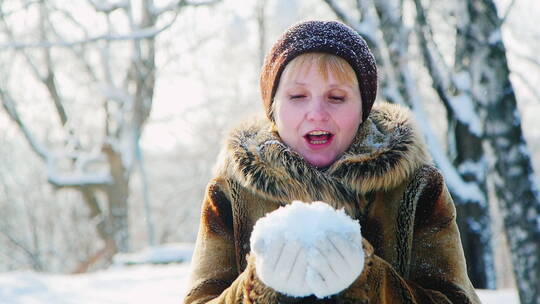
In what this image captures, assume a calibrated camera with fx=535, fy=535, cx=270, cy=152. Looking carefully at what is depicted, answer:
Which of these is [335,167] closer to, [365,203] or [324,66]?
[365,203]

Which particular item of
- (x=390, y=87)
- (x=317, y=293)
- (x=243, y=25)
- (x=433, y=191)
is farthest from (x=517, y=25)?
(x=317, y=293)

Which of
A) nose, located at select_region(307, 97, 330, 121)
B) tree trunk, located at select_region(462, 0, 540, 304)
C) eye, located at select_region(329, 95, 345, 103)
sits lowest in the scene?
tree trunk, located at select_region(462, 0, 540, 304)

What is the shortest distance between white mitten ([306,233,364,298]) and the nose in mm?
569

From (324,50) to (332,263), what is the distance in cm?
78

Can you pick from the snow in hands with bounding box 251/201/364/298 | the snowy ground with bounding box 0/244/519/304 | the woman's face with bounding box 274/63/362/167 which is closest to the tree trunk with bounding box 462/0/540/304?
the snowy ground with bounding box 0/244/519/304

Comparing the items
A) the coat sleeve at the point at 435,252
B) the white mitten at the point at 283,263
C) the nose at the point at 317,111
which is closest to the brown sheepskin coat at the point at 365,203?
the coat sleeve at the point at 435,252

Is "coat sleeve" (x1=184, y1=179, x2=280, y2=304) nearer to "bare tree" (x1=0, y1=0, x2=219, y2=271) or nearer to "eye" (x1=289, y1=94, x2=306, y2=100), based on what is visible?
"eye" (x1=289, y1=94, x2=306, y2=100)

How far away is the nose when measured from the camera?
5.22 feet

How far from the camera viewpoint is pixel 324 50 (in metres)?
1.64

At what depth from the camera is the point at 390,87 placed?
582 cm

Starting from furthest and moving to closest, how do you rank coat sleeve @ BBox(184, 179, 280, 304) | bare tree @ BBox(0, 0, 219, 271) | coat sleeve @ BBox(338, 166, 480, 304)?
bare tree @ BBox(0, 0, 219, 271), coat sleeve @ BBox(184, 179, 280, 304), coat sleeve @ BBox(338, 166, 480, 304)

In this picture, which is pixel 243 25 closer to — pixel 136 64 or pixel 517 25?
pixel 136 64

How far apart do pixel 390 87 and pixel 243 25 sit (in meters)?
6.64

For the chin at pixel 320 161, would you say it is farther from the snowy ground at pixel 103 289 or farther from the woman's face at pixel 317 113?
the snowy ground at pixel 103 289
